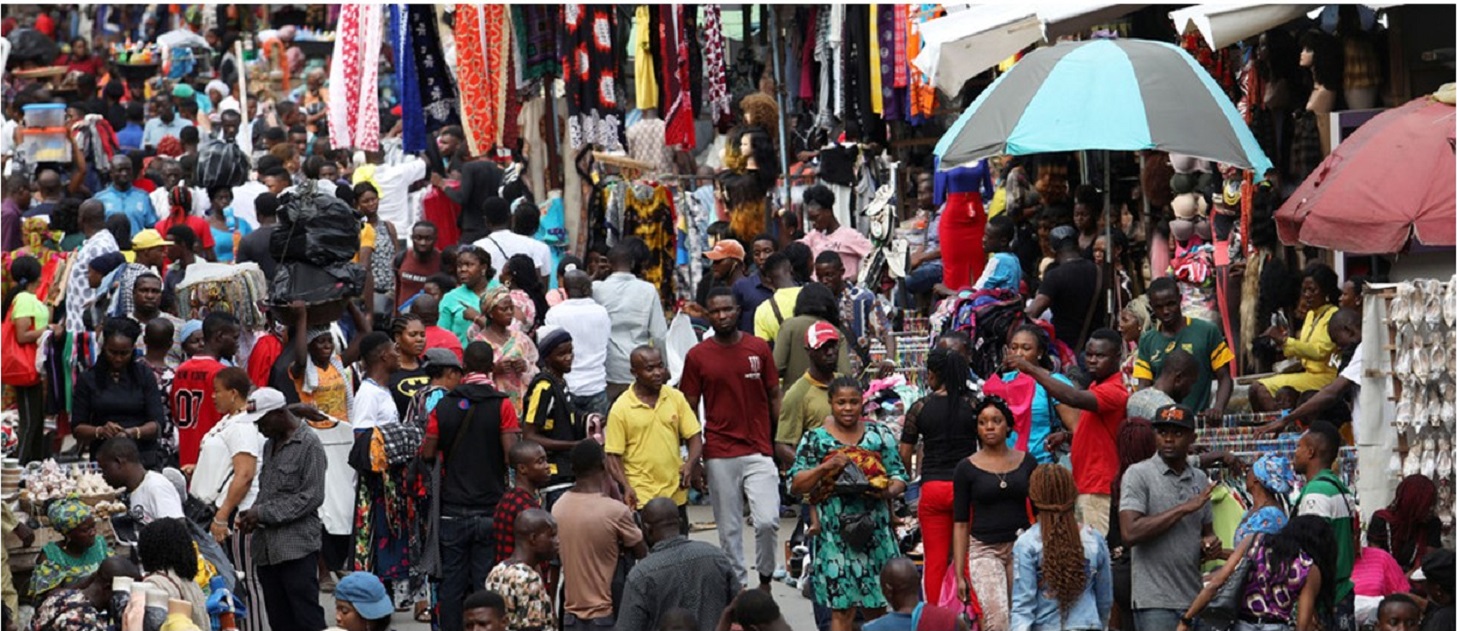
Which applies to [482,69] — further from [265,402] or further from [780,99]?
[265,402]

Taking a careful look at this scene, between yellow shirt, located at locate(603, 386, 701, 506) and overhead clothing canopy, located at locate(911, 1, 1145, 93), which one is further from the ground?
overhead clothing canopy, located at locate(911, 1, 1145, 93)

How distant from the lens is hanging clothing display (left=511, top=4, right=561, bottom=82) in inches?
886

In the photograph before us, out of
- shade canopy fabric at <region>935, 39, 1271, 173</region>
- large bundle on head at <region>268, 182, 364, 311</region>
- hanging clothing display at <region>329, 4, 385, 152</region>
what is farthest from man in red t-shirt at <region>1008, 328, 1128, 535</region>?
hanging clothing display at <region>329, 4, 385, 152</region>

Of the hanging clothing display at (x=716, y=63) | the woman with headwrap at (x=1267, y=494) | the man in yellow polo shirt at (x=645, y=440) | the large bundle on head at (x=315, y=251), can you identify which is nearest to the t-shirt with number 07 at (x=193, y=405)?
the large bundle on head at (x=315, y=251)

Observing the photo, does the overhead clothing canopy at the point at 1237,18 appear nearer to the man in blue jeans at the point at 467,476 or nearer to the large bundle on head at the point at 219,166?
the man in blue jeans at the point at 467,476

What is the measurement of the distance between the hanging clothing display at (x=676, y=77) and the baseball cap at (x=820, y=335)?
8.73 metres

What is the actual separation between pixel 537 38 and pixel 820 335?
30.7 ft

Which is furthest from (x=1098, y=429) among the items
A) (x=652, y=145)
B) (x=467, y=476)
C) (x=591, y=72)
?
(x=652, y=145)

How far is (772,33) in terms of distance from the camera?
891 inches

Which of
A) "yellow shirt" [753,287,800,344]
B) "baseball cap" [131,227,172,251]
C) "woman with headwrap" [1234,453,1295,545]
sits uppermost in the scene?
"baseball cap" [131,227,172,251]

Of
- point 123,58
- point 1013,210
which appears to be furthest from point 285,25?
point 1013,210

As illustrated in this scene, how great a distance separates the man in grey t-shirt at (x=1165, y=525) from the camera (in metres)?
11.9

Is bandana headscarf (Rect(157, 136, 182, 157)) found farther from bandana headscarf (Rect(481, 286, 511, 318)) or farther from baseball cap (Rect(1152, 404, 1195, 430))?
baseball cap (Rect(1152, 404, 1195, 430))

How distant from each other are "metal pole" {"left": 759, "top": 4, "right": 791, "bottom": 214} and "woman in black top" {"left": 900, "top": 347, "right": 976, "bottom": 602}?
8686mm
